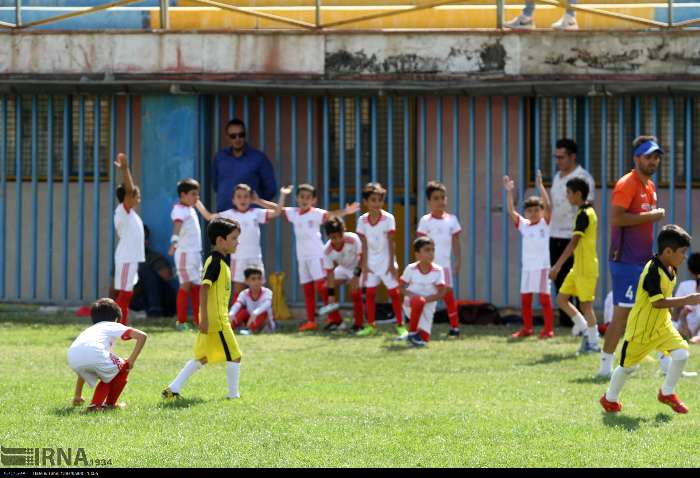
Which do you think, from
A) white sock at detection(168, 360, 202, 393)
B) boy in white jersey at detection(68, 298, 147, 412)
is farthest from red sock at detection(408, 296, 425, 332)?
boy in white jersey at detection(68, 298, 147, 412)

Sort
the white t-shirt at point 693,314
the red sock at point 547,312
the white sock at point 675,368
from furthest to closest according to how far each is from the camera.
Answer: the red sock at point 547,312 → the white t-shirt at point 693,314 → the white sock at point 675,368

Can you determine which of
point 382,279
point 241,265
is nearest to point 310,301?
point 241,265

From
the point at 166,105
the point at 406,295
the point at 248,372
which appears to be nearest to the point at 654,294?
the point at 248,372

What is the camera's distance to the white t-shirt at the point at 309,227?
1777 centimetres

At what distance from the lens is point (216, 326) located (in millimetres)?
11469

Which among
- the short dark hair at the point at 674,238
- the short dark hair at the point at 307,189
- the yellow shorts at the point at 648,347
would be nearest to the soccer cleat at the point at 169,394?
the yellow shorts at the point at 648,347

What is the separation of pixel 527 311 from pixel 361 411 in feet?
19.8

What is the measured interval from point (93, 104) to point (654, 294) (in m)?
10.5

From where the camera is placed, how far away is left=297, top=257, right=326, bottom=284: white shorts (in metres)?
17.7

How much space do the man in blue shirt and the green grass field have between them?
10.0ft

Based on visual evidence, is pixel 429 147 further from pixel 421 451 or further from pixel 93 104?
pixel 421 451

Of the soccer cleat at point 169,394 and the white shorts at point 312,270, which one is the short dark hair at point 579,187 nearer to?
the white shorts at point 312,270

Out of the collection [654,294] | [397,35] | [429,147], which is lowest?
[654,294]

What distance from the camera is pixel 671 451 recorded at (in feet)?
29.6
